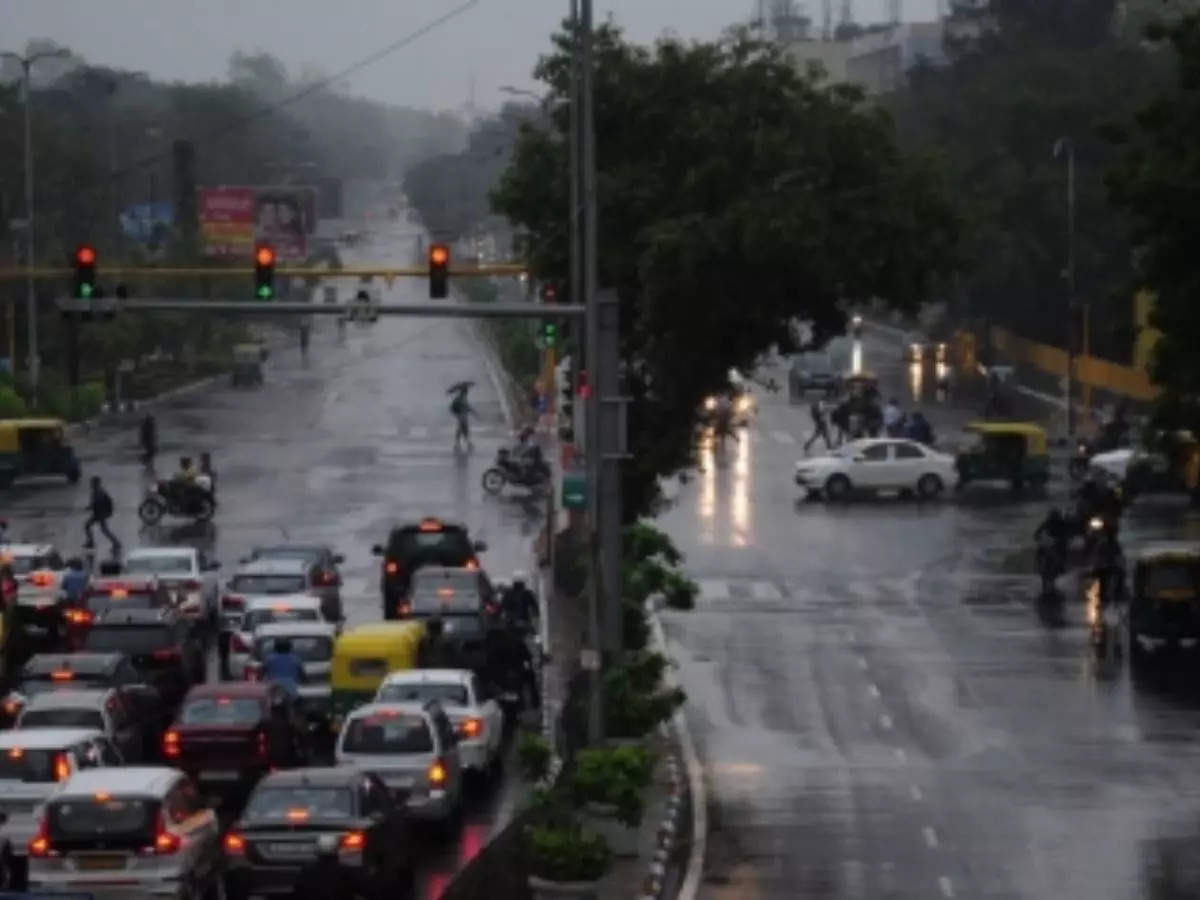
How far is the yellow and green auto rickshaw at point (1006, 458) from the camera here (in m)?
73.1

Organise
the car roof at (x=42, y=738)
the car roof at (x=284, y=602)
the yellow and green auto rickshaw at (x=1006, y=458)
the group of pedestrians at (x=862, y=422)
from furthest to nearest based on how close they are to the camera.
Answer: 1. the group of pedestrians at (x=862, y=422)
2. the yellow and green auto rickshaw at (x=1006, y=458)
3. the car roof at (x=284, y=602)
4. the car roof at (x=42, y=738)

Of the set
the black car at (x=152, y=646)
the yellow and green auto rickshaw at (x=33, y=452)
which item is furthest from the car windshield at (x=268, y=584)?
the yellow and green auto rickshaw at (x=33, y=452)

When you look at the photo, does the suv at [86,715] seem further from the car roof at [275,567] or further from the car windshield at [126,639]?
the car roof at [275,567]

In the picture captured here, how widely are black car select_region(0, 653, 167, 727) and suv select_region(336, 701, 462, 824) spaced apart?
416cm

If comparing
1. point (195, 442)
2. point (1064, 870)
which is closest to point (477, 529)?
point (195, 442)

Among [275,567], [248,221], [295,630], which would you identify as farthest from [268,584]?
[248,221]

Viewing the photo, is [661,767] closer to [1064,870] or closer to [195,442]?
[1064,870]

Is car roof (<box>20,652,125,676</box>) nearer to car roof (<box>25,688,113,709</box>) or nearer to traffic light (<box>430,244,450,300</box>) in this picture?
car roof (<box>25,688,113,709</box>)

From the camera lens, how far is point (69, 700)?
34344mm

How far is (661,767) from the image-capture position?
125ft

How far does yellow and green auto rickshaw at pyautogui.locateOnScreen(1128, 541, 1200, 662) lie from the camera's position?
48.4m

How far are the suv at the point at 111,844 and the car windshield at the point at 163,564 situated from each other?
23.3 metres

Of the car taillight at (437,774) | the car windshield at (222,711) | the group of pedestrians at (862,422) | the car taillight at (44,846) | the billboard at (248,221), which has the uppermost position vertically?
the billboard at (248,221)

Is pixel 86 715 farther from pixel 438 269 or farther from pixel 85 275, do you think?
pixel 438 269
